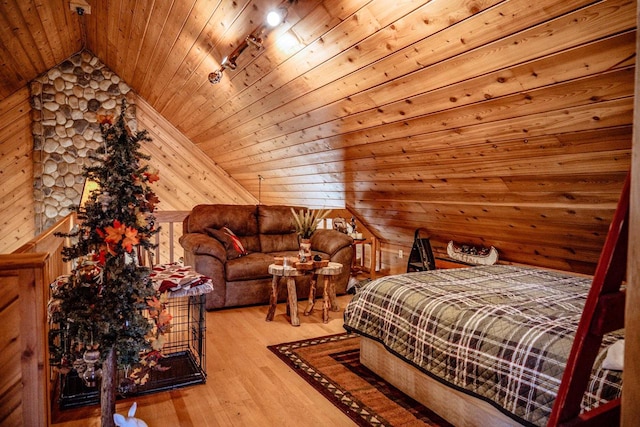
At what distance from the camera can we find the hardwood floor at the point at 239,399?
223 cm

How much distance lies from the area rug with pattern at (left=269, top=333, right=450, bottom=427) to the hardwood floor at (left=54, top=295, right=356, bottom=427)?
0.24ft

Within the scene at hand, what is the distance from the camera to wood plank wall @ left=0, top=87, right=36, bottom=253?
18.2ft

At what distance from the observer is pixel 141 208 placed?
81.4 inches

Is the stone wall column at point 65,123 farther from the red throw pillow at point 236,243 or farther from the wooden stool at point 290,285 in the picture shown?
the wooden stool at point 290,285

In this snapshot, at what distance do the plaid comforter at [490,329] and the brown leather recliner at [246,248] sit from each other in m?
1.75

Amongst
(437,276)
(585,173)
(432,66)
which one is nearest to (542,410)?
(437,276)

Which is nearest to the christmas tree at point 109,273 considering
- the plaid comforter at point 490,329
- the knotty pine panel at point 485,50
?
the plaid comforter at point 490,329

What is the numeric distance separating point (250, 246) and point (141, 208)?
9.38 feet

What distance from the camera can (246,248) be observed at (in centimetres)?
486

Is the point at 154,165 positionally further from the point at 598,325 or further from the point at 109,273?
the point at 598,325

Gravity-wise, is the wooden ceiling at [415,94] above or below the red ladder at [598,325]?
above

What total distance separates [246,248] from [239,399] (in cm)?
252

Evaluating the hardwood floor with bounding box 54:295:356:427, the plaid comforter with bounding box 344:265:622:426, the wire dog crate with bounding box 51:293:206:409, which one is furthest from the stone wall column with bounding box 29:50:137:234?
the plaid comforter with bounding box 344:265:622:426

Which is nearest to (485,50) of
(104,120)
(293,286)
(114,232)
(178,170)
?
(104,120)
